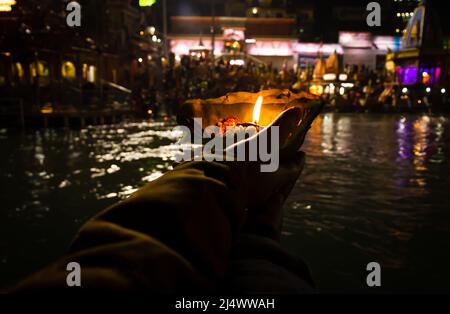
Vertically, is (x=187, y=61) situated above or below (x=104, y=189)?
above

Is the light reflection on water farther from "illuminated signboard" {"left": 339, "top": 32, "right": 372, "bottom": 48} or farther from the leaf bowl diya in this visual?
"illuminated signboard" {"left": 339, "top": 32, "right": 372, "bottom": 48}

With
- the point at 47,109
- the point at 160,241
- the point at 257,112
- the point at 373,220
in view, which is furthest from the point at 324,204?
the point at 47,109

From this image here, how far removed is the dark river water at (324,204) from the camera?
17.1 feet

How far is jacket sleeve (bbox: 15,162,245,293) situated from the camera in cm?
72

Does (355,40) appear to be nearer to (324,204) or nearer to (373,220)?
(324,204)

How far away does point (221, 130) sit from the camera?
6.81 feet

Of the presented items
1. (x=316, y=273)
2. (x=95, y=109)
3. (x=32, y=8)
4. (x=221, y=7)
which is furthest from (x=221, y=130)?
(x=221, y=7)

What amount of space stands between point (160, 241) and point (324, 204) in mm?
7225

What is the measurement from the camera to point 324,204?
7805 mm

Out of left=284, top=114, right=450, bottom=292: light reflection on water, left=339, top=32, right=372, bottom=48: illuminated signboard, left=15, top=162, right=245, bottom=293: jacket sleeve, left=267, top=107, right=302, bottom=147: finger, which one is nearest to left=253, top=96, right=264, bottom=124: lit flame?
left=267, top=107, right=302, bottom=147: finger
